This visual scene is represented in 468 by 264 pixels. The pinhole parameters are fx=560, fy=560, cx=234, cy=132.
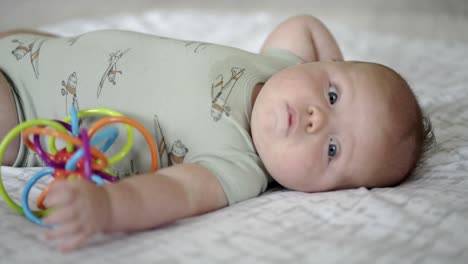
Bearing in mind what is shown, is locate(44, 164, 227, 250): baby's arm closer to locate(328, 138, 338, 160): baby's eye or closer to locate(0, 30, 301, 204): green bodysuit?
locate(0, 30, 301, 204): green bodysuit

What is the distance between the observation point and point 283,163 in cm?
99

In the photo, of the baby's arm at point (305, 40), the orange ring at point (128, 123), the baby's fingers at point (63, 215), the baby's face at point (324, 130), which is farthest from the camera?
the baby's arm at point (305, 40)

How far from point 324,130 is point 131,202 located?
368 millimetres

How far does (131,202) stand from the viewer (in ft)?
2.66

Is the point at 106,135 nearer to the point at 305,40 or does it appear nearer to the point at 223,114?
the point at 223,114

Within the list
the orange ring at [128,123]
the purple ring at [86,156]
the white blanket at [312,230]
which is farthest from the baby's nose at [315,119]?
the purple ring at [86,156]

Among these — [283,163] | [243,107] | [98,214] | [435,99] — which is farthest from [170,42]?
[435,99]

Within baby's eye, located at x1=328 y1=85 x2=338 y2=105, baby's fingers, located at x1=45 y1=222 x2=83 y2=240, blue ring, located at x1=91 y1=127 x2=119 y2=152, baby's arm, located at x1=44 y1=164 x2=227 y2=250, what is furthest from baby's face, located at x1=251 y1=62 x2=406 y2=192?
baby's fingers, located at x1=45 y1=222 x2=83 y2=240

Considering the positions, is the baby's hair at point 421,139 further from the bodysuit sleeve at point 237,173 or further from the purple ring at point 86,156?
the purple ring at point 86,156

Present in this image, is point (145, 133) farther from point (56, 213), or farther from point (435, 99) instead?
point (435, 99)

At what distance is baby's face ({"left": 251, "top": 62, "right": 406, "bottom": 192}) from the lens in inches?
38.6

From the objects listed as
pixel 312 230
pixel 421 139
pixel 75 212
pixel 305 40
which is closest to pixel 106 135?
pixel 75 212

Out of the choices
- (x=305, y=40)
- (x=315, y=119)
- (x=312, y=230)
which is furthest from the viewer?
(x=305, y=40)

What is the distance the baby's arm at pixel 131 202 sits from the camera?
0.73 meters
